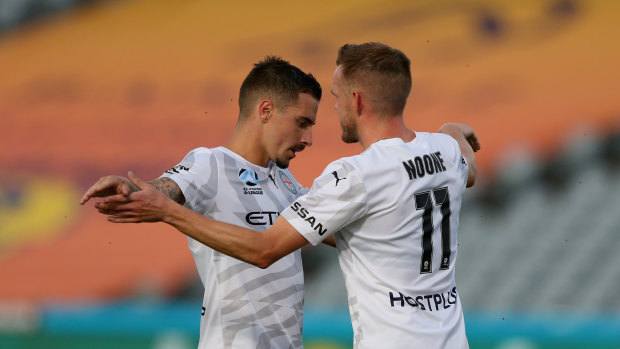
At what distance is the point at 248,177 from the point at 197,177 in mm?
329

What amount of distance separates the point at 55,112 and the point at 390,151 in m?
9.26

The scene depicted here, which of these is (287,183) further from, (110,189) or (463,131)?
(110,189)

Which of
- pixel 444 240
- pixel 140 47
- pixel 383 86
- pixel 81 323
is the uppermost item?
pixel 140 47

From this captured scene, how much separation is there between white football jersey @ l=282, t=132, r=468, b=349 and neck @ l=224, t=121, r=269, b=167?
2.64 ft

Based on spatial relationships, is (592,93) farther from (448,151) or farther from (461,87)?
(448,151)

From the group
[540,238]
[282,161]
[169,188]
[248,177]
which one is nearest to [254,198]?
[248,177]

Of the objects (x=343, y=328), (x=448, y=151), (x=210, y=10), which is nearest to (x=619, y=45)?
(x=210, y=10)

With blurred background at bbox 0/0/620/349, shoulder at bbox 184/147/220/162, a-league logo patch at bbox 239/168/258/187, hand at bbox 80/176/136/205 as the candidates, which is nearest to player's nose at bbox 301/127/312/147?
a-league logo patch at bbox 239/168/258/187

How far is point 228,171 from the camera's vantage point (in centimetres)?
386

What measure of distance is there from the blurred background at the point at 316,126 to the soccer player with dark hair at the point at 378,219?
22.8 ft

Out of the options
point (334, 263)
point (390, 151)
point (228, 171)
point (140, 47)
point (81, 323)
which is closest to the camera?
point (390, 151)

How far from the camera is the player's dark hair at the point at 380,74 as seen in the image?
3367mm

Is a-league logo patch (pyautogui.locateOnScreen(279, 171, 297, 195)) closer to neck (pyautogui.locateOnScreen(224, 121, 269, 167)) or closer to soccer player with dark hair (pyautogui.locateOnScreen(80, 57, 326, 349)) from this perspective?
soccer player with dark hair (pyautogui.locateOnScreen(80, 57, 326, 349))

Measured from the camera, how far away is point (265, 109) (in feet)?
13.3
